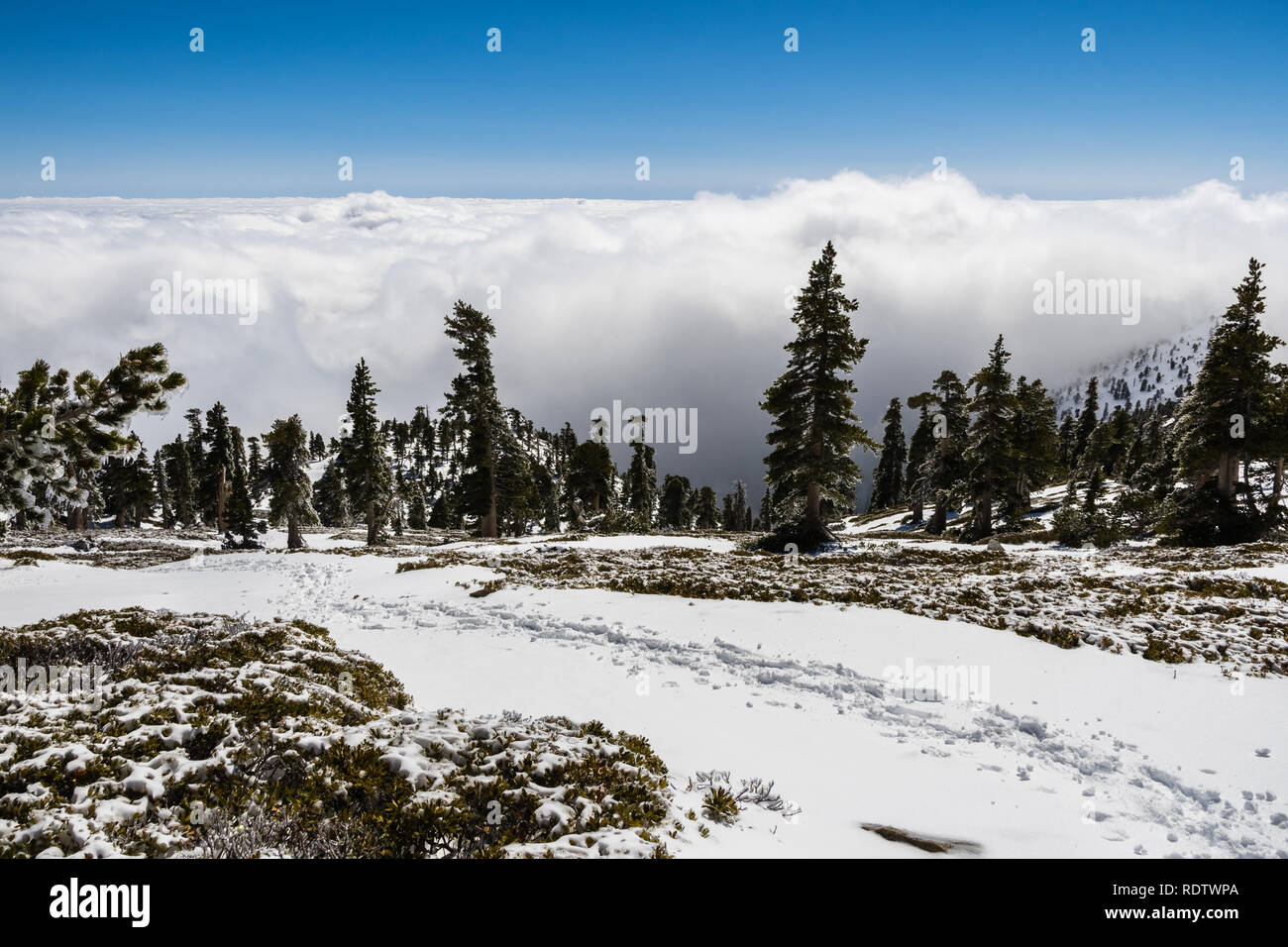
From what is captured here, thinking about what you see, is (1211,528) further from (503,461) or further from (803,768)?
(503,461)

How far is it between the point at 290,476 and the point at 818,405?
36.8 metres

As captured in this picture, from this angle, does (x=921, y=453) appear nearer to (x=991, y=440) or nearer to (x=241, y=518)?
(x=991, y=440)

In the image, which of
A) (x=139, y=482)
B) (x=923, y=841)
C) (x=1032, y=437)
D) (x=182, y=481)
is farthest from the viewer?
(x=182, y=481)

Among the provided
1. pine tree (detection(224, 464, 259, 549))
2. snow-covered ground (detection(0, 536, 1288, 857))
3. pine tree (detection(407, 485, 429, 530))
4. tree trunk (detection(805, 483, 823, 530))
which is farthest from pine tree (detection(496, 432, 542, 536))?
pine tree (detection(407, 485, 429, 530))

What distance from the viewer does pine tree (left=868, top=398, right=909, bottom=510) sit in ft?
239

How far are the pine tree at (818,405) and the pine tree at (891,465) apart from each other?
4449 cm

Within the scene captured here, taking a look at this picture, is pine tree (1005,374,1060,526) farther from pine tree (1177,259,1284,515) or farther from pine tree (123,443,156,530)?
pine tree (123,443,156,530)

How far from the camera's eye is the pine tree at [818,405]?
2991 centimetres

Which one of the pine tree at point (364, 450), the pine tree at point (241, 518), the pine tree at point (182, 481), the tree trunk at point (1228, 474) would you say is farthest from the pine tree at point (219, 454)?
the tree trunk at point (1228, 474)

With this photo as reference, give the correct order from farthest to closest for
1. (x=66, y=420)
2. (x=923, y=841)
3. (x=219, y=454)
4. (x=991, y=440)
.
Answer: (x=219, y=454), (x=991, y=440), (x=66, y=420), (x=923, y=841)

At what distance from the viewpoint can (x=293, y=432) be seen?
3919 cm

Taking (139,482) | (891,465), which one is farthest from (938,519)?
(139,482)

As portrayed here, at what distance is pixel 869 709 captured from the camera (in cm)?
912

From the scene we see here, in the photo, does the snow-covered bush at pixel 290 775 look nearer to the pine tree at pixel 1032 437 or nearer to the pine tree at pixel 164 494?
the pine tree at pixel 1032 437
